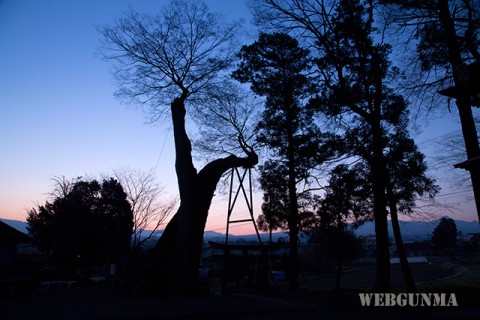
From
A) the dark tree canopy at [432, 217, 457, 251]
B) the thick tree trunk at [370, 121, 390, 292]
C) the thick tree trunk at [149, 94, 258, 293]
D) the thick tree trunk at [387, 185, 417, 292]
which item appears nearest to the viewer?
the thick tree trunk at [149, 94, 258, 293]

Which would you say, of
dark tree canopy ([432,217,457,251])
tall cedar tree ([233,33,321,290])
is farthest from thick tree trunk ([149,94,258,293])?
dark tree canopy ([432,217,457,251])

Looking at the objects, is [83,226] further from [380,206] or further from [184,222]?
[380,206]

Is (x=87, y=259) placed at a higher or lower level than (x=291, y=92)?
lower

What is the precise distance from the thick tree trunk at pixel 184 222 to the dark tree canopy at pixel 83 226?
14953 mm

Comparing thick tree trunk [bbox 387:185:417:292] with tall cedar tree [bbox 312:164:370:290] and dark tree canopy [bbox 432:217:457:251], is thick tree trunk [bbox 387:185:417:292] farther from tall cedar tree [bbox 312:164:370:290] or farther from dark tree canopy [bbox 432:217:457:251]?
dark tree canopy [bbox 432:217:457:251]

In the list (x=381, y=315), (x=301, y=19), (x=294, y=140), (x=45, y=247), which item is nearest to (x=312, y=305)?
(x=381, y=315)

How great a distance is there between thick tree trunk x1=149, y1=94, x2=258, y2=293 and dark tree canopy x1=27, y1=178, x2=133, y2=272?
14953mm

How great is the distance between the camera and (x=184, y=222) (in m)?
13.1

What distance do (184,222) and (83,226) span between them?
2151cm

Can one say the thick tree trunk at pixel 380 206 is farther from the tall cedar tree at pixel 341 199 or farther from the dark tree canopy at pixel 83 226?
the dark tree canopy at pixel 83 226

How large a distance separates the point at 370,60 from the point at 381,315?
11.4 metres

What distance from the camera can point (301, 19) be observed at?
51.6ft

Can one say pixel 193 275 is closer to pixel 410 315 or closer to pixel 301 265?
pixel 410 315

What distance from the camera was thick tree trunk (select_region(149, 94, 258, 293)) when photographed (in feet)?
41.4
